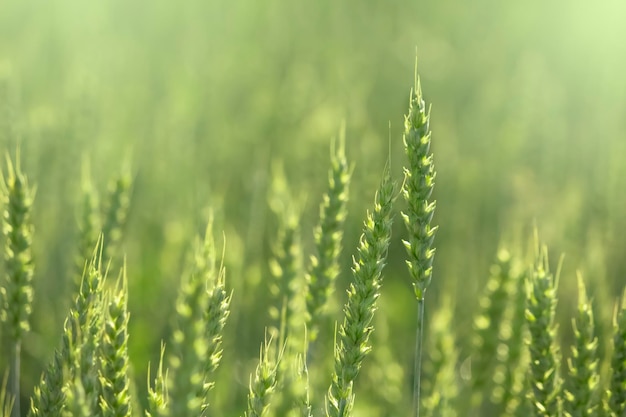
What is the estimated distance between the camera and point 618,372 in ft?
7.64

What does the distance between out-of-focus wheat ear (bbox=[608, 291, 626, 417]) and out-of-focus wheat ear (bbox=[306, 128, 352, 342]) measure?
81cm

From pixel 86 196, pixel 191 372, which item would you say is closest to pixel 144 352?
pixel 86 196

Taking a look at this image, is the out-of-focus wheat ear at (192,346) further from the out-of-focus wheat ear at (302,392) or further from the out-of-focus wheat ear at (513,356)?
the out-of-focus wheat ear at (513,356)

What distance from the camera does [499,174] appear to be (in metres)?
5.17

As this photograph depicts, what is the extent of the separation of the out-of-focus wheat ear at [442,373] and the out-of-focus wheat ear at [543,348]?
0.30 metres

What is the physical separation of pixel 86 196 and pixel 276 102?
123 inches

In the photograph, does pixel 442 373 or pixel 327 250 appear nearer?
pixel 327 250

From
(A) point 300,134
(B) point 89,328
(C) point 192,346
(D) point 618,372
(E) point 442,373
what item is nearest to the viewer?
(C) point 192,346

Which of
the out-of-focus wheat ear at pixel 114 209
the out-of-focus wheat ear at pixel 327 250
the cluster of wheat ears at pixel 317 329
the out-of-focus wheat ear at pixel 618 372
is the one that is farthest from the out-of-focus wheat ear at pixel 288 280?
the out-of-focus wheat ear at pixel 618 372

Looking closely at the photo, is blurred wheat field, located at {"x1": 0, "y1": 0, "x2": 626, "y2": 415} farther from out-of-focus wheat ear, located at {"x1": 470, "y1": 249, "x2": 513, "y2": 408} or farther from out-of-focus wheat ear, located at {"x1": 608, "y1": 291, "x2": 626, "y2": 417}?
out-of-focus wheat ear, located at {"x1": 608, "y1": 291, "x2": 626, "y2": 417}

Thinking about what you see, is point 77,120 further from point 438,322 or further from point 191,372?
point 191,372

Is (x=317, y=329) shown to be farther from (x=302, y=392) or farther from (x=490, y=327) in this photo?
(x=490, y=327)

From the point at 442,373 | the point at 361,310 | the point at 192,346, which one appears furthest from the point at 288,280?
the point at 192,346

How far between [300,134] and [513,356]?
2546 millimetres
